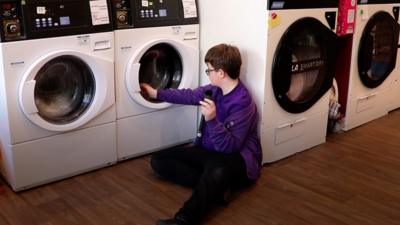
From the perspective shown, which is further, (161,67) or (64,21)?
(161,67)

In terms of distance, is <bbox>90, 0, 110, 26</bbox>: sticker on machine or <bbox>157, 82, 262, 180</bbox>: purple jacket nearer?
<bbox>157, 82, 262, 180</bbox>: purple jacket

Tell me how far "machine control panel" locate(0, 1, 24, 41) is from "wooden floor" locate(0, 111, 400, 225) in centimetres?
76

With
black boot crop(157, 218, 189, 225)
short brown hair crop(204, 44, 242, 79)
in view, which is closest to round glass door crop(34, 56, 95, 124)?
short brown hair crop(204, 44, 242, 79)

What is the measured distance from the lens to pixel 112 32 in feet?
7.48

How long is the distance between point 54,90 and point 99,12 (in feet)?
1.48

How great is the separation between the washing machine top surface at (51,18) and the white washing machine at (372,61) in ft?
5.36

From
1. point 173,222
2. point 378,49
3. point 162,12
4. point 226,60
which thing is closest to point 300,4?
point 226,60

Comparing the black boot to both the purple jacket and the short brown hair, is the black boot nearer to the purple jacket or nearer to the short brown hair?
the purple jacket

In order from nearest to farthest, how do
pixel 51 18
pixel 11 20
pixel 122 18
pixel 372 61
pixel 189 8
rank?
pixel 11 20 → pixel 51 18 → pixel 122 18 → pixel 189 8 → pixel 372 61

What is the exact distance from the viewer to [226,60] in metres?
2.20

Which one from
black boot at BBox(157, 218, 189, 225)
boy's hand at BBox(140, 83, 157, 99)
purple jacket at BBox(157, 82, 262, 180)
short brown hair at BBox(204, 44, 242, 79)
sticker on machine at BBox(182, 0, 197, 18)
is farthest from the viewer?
sticker on machine at BBox(182, 0, 197, 18)

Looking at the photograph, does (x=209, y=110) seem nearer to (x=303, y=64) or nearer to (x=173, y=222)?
(x=173, y=222)

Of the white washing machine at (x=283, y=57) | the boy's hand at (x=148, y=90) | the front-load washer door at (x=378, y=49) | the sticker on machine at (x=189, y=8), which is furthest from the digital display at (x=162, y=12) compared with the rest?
the front-load washer door at (x=378, y=49)

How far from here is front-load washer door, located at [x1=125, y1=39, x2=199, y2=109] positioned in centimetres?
244
